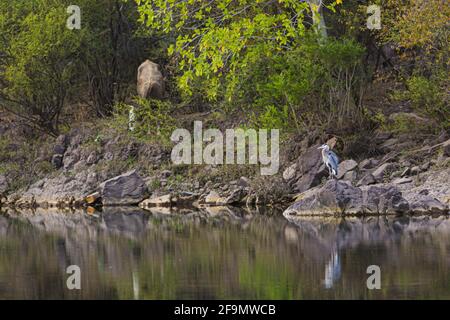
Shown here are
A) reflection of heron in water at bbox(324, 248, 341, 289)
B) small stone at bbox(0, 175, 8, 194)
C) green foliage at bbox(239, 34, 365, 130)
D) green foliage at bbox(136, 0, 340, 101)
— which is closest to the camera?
reflection of heron in water at bbox(324, 248, 341, 289)

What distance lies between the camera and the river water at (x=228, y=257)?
1263 centimetres

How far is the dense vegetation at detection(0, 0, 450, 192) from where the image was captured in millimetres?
24859

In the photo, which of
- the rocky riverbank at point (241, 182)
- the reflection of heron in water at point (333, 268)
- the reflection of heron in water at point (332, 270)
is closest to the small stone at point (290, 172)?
the rocky riverbank at point (241, 182)

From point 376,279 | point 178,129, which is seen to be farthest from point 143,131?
point 376,279

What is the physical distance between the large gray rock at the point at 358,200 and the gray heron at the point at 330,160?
1.85m

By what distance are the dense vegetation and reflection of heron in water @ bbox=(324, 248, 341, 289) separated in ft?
29.5

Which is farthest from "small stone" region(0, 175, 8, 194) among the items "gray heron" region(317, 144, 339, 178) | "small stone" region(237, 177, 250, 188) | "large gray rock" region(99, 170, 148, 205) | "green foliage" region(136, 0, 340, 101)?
"gray heron" region(317, 144, 339, 178)

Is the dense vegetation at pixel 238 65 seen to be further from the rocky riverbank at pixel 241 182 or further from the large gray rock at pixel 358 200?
the large gray rock at pixel 358 200

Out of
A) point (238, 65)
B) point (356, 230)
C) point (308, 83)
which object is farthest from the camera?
point (238, 65)

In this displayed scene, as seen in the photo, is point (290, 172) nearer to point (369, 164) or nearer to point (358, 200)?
point (369, 164)

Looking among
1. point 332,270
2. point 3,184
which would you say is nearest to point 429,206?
point 332,270

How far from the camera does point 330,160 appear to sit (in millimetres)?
24422

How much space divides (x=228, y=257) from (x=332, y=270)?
2.28 metres

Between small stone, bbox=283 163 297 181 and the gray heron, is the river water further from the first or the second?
small stone, bbox=283 163 297 181
